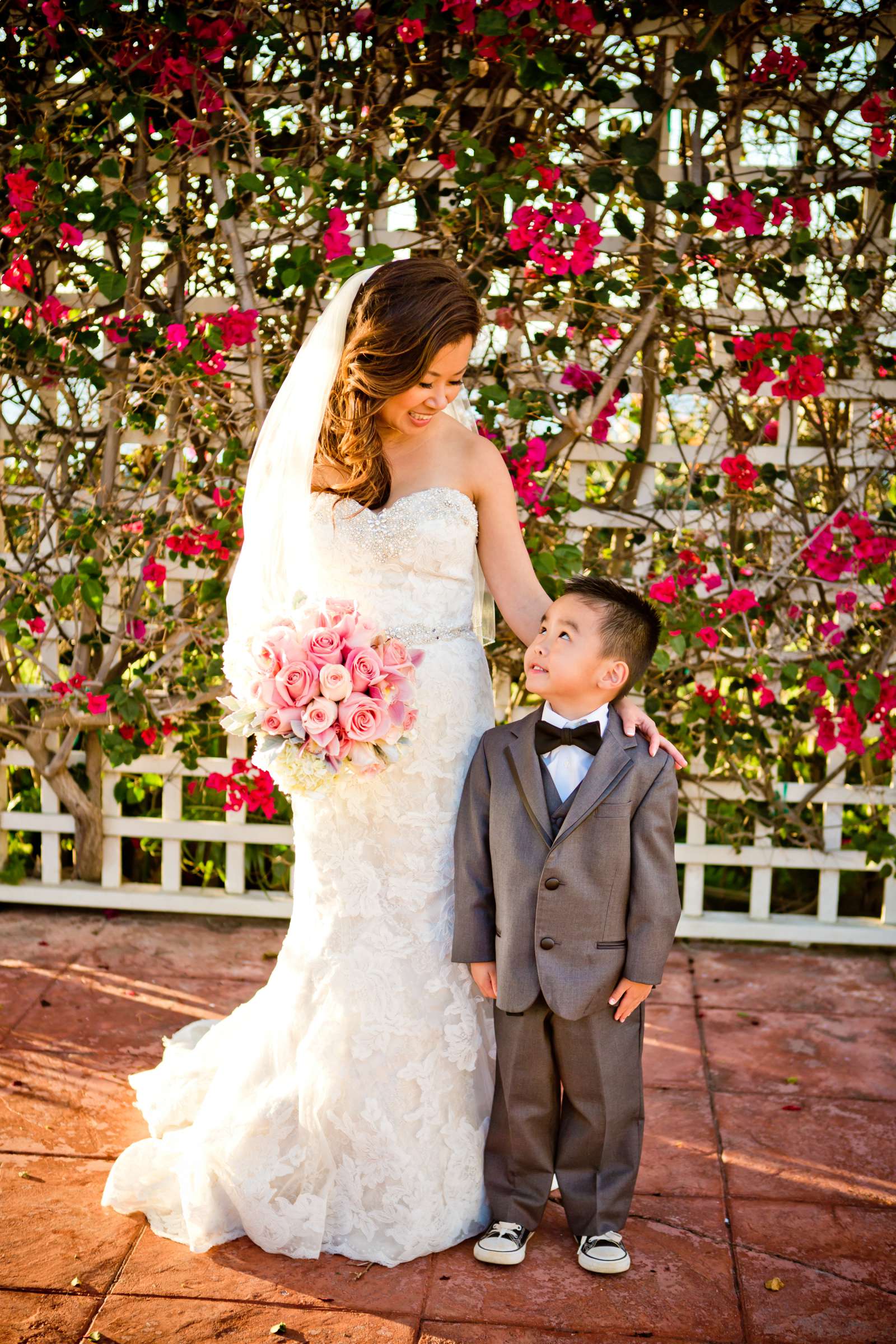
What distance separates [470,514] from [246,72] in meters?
2.14

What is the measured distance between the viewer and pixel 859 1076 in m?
3.30

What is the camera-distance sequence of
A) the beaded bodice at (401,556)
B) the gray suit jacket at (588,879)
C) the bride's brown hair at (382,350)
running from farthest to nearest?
the beaded bodice at (401,556) → the bride's brown hair at (382,350) → the gray suit jacket at (588,879)

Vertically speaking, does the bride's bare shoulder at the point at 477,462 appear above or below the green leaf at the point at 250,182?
below

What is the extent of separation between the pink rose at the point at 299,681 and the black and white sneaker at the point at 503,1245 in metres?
1.18

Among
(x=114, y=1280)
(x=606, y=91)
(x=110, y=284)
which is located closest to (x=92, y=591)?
(x=110, y=284)

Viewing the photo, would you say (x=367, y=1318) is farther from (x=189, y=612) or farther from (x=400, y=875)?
(x=189, y=612)

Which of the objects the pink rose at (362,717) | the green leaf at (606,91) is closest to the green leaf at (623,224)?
the green leaf at (606,91)

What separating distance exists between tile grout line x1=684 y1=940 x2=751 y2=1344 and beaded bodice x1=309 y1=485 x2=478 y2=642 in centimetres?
144

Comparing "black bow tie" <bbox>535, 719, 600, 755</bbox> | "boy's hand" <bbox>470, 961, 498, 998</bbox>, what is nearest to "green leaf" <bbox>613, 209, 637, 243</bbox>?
"black bow tie" <bbox>535, 719, 600, 755</bbox>

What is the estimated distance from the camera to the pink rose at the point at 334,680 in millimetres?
2311

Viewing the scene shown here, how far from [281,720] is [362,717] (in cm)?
16

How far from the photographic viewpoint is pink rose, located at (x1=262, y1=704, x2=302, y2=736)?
2.33 m

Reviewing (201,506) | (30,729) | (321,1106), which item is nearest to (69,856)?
(30,729)

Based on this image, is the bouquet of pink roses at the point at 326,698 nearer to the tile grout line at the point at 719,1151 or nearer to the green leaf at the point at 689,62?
the tile grout line at the point at 719,1151
